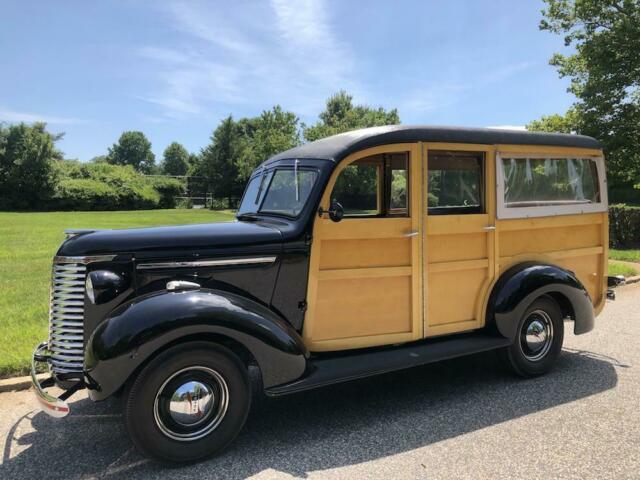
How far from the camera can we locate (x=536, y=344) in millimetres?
4707

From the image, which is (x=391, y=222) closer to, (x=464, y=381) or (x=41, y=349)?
(x=464, y=381)

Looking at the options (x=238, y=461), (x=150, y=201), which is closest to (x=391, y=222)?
(x=238, y=461)

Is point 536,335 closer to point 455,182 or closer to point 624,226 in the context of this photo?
point 455,182

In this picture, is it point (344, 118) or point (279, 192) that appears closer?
point (279, 192)

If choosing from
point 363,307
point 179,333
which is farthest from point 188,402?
point 363,307

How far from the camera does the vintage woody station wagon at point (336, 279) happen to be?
3156mm

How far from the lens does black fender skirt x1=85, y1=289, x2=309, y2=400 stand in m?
→ 3.00

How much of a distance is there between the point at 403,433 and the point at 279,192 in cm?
219

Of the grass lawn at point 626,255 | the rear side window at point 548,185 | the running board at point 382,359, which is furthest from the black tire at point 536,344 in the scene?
the grass lawn at point 626,255

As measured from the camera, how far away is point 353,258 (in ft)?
12.7

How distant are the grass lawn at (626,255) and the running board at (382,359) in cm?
911

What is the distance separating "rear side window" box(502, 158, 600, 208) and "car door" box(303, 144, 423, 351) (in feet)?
3.57

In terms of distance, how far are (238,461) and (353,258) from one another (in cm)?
167

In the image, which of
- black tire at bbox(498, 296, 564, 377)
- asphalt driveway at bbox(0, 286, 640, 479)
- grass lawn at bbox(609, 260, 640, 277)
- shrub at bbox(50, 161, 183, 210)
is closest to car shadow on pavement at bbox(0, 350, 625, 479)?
asphalt driveway at bbox(0, 286, 640, 479)
